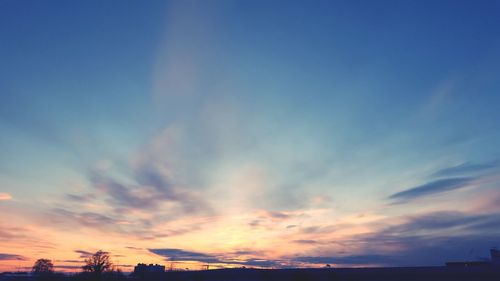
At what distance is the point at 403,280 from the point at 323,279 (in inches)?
745

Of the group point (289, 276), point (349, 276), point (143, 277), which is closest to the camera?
point (349, 276)

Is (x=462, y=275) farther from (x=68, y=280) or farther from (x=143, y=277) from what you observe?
(x=68, y=280)

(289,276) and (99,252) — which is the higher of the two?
(99,252)

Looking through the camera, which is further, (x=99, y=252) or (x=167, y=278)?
(x=99, y=252)

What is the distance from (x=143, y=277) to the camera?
14175 centimetres

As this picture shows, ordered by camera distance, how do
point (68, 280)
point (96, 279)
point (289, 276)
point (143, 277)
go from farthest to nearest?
point (68, 280)
point (96, 279)
point (143, 277)
point (289, 276)

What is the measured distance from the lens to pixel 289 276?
4102 inches

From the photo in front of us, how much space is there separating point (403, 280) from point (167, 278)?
244 ft

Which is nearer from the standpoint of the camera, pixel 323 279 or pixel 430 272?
pixel 430 272

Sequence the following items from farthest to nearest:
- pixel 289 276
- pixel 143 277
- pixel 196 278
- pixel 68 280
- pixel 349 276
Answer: pixel 68 280 < pixel 143 277 < pixel 196 278 < pixel 289 276 < pixel 349 276

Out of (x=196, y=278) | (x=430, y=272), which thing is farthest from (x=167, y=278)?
(x=430, y=272)

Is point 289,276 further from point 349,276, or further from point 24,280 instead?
point 24,280

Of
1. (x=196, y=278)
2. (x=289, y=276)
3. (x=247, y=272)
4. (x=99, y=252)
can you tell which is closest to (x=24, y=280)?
(x=99, y=252)

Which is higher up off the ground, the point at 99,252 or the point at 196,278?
the point at 99,252
